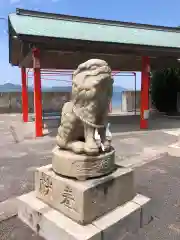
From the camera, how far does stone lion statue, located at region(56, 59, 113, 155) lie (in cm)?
271

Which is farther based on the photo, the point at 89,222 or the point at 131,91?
the point at 131,91

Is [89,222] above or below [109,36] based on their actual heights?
below

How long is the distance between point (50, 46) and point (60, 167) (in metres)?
5.81

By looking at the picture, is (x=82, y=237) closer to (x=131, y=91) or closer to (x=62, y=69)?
(x=62, y=69)

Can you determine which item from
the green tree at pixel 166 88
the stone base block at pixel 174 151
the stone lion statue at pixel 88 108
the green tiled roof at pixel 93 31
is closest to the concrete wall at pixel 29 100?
the green tree at pixel 166 88

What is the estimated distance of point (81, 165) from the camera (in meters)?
2.75

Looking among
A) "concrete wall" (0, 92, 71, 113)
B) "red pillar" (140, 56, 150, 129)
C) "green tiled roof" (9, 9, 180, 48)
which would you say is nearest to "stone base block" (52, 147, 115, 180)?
"green tiled roof" (9, 9, 180, 48)

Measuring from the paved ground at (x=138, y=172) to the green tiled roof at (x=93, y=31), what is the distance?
3.33m

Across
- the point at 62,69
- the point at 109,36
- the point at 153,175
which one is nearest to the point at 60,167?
the point at 153,175

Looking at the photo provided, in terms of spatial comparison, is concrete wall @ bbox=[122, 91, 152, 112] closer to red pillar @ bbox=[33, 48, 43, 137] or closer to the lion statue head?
red pillar @ bbox=[33, 48, 43, 137]

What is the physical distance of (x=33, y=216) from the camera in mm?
2990

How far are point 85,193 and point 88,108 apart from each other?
930mm

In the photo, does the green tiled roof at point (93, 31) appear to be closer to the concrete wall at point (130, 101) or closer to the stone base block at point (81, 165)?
the stone base block at point (81, 165)

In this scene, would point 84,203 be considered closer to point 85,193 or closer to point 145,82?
point 85,193
